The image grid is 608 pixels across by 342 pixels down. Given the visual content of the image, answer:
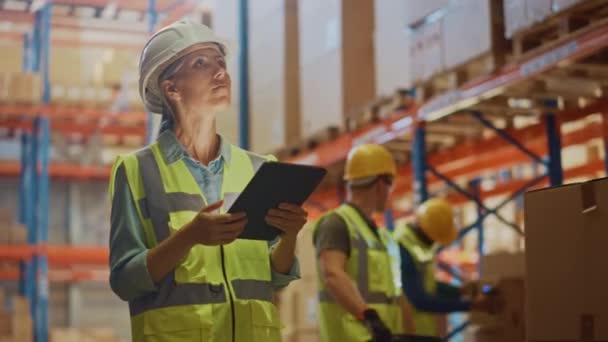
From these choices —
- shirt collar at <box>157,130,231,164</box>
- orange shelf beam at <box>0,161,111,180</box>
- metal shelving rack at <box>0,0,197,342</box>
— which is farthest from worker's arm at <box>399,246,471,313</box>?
orange shelf beam at <box>0,161,111,180</box>

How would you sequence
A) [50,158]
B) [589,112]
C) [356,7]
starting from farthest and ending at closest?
[50,158] < [356,7] < [589,112]

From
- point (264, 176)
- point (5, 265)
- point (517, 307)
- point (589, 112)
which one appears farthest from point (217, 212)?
point (5, 265)

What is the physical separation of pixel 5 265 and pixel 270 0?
29.2 feet

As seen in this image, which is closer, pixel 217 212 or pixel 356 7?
pixel 217 212

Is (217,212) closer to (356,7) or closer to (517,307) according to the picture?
(517,307)

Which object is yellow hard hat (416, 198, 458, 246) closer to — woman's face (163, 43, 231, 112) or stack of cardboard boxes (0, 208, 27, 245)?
woman's face (163, 43, 231, 112)

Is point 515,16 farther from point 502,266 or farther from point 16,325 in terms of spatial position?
point 16,325

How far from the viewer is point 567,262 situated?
317 cm

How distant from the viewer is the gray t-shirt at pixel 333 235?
5.09 meters

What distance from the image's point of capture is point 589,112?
8.71 m

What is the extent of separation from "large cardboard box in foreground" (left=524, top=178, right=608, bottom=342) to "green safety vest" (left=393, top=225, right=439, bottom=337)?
3494 mm

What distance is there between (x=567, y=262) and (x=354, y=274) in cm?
209

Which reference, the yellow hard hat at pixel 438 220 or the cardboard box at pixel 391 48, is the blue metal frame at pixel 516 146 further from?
the yellow hard hat at pixel 438 220

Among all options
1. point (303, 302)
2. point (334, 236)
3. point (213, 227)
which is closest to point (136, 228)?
point (213, 227)
